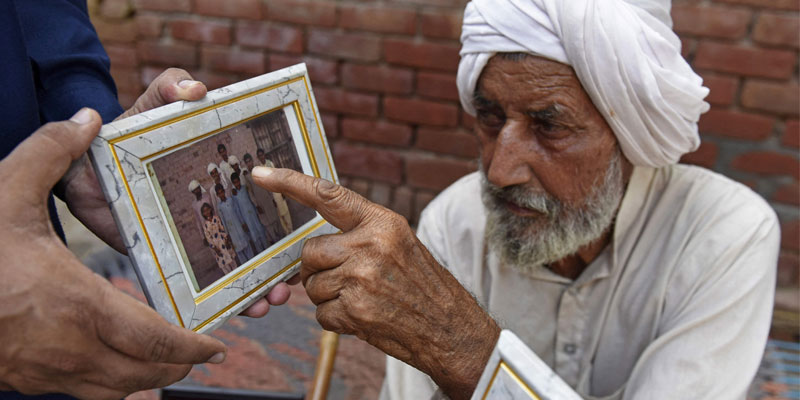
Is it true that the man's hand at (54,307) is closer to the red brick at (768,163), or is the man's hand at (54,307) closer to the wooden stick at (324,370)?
the wooden stick at (324,370)

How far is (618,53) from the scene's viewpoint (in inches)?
45.6

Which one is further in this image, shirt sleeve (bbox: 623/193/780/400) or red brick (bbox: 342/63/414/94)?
red brick (bbox: 342/63/414/94)

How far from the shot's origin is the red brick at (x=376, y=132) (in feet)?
7.73

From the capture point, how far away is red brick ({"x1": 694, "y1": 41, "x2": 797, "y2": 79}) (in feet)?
6.25

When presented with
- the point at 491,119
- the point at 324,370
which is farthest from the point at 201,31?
the point at 324,370

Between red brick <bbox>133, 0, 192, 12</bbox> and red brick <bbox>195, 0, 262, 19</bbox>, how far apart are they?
45mm

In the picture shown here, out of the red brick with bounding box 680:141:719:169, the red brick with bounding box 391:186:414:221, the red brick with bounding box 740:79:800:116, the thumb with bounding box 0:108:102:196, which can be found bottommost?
the red brick with bounding box 391:186:414:221

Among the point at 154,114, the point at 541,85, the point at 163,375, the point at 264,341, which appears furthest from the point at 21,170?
the point at 264,341

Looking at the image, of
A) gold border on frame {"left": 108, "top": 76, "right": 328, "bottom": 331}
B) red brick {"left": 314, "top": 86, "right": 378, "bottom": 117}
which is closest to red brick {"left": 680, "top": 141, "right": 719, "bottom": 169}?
red brick {"left": 314, "top": 86, "right": 378, "bottom": 117}

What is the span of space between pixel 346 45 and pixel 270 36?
0.32m

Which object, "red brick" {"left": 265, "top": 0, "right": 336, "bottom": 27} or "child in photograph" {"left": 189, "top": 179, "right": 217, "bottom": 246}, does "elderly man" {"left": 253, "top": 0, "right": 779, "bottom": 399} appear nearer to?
"child in photograph" {"left": 189, "top": 179, "right": 217, "bottom": 246}

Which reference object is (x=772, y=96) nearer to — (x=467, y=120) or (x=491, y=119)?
(x=467, y=120)

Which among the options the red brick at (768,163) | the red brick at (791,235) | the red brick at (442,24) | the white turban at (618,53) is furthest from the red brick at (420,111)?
the red brick at (791,235)

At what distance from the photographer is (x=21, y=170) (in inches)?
24.5
